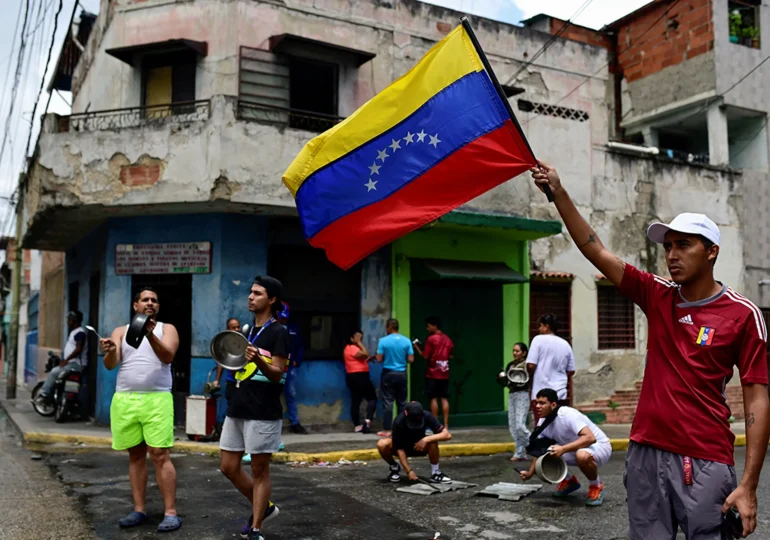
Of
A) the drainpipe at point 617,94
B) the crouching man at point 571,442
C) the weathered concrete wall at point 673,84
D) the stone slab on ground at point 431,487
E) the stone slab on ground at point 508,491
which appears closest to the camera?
the crouching man at point 571,442

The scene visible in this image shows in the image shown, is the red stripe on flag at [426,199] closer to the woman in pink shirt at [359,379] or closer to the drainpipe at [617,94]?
the woman in pink shirt at [359,379]

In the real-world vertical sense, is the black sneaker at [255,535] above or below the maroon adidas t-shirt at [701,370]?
below

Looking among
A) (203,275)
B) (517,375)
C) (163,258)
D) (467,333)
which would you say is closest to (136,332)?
(517,375)

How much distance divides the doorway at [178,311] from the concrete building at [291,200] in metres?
0.04

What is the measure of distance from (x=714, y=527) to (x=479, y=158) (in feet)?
7.99

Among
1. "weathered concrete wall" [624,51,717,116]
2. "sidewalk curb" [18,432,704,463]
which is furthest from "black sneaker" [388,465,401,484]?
"weathered concrete wall" [624,51,717,116]

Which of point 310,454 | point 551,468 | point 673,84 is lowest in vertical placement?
point 310,454

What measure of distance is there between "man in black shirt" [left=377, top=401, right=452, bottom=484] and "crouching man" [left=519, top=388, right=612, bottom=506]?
100 centimetres

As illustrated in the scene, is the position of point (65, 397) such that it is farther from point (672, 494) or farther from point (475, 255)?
point (672, 494)

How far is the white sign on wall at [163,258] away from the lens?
476 inches

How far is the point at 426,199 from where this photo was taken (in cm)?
484

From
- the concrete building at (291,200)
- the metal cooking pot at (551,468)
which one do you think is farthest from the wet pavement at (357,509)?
the concrete building at (291,200)

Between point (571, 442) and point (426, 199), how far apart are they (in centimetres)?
322

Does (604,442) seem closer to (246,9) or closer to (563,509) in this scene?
(563,509)
